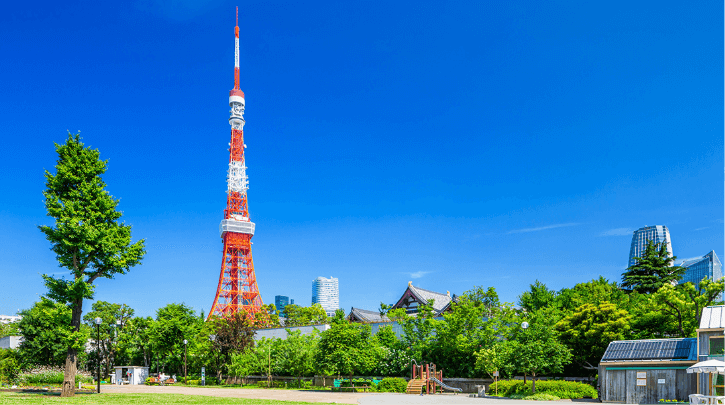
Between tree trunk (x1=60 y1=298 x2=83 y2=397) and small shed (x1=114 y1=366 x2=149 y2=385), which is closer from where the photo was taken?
tree trunk (x1=60 y1=298 x2=83 y2=397)

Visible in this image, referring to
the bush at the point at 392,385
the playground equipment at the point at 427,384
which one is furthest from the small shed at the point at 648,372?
the bush at the point at 392,385

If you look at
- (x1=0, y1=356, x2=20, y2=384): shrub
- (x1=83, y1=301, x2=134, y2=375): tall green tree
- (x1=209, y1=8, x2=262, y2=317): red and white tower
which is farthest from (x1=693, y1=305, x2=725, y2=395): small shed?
(x1=209, y1=8, x2=262, y2=317): red and white tower

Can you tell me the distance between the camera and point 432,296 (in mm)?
54156

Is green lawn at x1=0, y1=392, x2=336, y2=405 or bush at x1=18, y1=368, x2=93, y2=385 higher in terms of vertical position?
green lawn at x1=0, y1=392, x2=336, y2=405

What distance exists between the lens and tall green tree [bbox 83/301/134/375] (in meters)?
48.6

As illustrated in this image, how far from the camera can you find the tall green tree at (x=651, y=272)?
40.8 meters

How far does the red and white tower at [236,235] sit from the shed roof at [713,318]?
56.8 meters

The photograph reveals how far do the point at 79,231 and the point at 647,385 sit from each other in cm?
2595

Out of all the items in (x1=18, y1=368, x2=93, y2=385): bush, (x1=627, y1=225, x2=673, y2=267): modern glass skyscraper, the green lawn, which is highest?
(x1=627, y1=225, x2=673, y2=267): modern glass skyscraper

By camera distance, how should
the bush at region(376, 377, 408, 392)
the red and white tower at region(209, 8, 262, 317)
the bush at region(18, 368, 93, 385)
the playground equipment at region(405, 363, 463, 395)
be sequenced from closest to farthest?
the playground equipment at region(405, 363, 463, 395) < the bush at region(376, 377, 408, 392) < the bush at region(18, 368, 93, 385) < the red and white tower at region(209, 8, 262, 317)

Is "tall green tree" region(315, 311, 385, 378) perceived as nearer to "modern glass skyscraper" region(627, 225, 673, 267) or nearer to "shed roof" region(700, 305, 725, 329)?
"shed roof" region(700, 305, 725, 329)

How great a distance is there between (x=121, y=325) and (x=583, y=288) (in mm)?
44329

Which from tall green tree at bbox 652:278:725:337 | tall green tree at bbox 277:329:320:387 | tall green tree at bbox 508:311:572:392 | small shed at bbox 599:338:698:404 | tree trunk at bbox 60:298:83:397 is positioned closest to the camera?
small shed at bbox 599:338:698:404

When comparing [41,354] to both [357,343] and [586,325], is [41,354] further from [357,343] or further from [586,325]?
[586,325]
